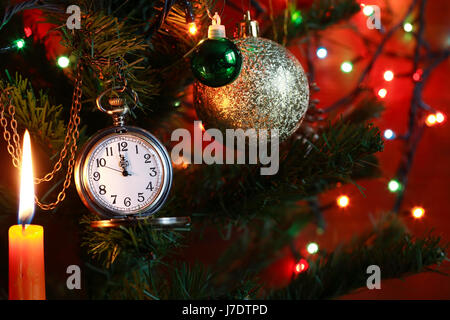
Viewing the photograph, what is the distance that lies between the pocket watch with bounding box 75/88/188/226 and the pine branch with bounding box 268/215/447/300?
367 mm

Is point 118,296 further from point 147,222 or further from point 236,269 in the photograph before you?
point 236,269

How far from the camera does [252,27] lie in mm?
780

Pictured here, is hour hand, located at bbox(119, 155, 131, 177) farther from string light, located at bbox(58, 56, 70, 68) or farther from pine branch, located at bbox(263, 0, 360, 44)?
pine branch, located at bbox(263, 0, 360, 44)

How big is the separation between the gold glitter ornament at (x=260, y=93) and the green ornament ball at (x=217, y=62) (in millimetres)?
59

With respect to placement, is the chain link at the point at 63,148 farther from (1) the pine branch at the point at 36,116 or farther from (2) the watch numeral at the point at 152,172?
(2) the watch numeral at the point at 152,172

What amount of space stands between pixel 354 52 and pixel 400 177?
0.39 m

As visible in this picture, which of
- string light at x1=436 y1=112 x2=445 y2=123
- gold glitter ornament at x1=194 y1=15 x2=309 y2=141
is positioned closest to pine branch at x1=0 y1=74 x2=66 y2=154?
gold glitter ornament at x1=194 y1=15 x2=309 y2=141

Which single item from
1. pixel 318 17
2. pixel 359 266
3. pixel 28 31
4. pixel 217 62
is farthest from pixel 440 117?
pixel 28 31

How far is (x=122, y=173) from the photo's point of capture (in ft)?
2.25

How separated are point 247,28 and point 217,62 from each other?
0.54 ft

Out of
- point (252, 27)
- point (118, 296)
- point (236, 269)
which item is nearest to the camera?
point (252, 27)

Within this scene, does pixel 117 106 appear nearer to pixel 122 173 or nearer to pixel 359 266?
pixel 122 173

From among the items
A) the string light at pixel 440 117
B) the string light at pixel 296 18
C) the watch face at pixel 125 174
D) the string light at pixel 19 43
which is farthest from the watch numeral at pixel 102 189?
the string light at pixel 440 117
